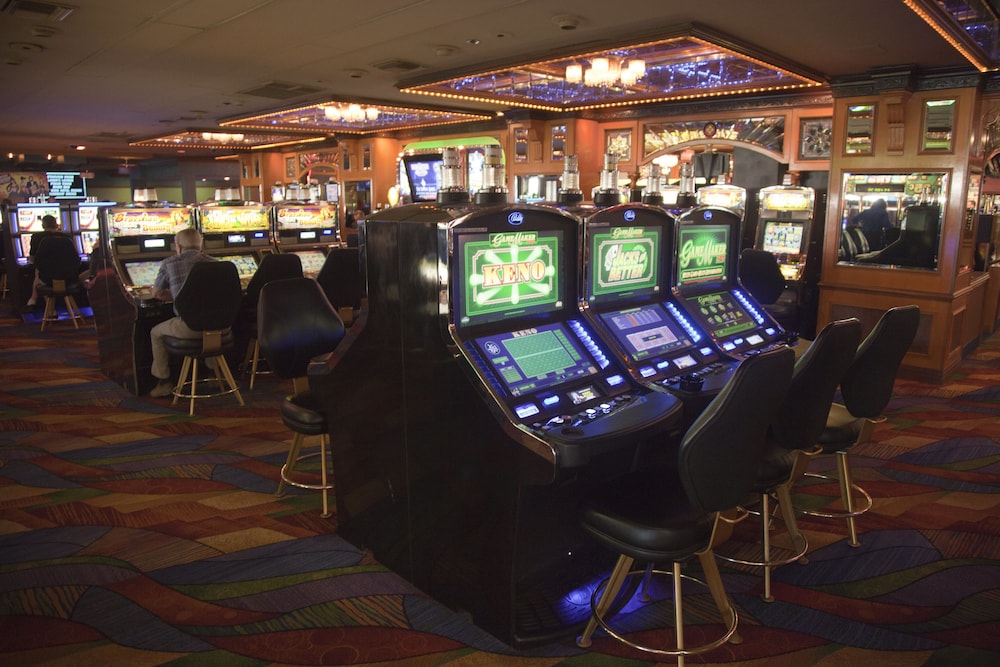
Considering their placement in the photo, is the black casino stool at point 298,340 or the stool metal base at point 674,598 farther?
the black casino stool at point 298,340

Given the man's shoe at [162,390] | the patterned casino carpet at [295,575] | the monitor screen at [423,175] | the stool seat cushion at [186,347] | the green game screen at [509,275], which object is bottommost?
the patterned casino carpet at [295,575]

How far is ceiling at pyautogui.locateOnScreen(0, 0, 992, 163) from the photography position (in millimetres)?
4371

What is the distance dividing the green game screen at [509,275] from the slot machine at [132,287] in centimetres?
396

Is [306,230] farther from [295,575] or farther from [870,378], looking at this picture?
[870,378]

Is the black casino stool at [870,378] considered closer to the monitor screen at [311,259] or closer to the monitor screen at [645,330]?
the monitor screen at [645,330]

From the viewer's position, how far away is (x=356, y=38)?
17.4 feet

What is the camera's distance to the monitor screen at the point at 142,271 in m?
5.86

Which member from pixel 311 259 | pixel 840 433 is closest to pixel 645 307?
pixel 840 433

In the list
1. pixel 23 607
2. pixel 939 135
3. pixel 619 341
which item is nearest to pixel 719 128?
pixel 939 135

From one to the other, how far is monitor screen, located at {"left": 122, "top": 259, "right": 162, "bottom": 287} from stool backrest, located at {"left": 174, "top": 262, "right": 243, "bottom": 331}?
1.26 meters

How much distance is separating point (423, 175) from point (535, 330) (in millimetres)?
997

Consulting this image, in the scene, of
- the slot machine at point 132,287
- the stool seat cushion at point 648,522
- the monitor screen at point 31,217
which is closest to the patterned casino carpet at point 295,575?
the stool seat cushion at point 648,522

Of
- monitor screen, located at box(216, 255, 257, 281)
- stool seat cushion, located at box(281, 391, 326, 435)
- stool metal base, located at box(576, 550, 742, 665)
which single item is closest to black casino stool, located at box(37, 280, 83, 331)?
Answer: monitor screen, located at box(216, 255, 257, 281)

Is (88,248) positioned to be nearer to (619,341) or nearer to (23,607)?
(23,607)
